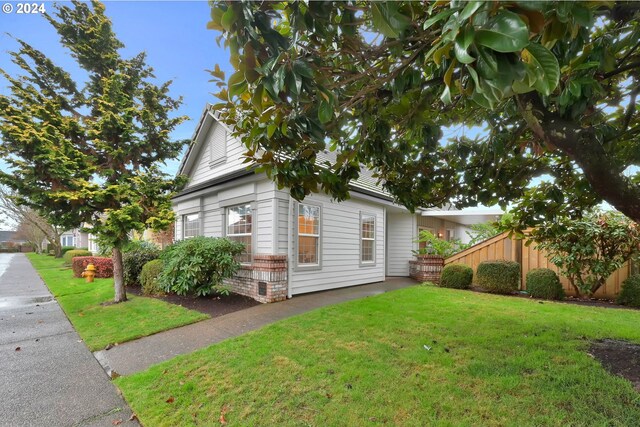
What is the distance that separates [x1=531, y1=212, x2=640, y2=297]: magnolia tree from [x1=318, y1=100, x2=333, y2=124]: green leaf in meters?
7.30

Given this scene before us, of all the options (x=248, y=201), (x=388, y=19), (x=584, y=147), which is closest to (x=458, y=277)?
(x=248, y=201)

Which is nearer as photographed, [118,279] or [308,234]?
[118,279]

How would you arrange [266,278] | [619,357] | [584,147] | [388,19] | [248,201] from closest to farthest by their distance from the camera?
[388,19], [584,147], [619,357], [266,278], [248,201]

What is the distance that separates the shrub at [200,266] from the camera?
7.32 metres

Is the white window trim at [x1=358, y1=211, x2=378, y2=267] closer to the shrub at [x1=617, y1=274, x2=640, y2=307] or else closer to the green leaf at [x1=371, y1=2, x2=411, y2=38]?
the shrub at [x1=617, y1=274, x2=640, y2=307]

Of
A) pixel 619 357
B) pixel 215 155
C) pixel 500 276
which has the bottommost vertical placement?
pixel 619 357

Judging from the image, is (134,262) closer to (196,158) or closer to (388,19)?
(196,158)

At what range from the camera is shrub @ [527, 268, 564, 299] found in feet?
25.8

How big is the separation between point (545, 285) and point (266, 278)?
7.53 meters

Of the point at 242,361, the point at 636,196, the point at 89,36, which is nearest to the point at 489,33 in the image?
the point at 636,196

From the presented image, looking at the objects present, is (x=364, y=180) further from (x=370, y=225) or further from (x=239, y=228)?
(x=239, y=228)

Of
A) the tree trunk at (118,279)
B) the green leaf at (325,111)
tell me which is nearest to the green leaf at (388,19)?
the green leaf at (325,111)

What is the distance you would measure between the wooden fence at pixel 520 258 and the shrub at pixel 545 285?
0.60 m

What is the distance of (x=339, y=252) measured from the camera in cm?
952
